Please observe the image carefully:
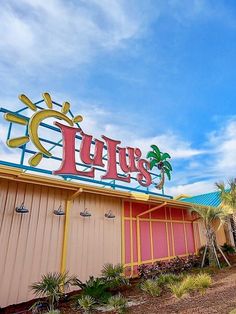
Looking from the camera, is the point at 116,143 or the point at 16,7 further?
the point at 116,143

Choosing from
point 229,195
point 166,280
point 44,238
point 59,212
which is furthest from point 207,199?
point 44,238

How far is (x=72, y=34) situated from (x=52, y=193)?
209 inches

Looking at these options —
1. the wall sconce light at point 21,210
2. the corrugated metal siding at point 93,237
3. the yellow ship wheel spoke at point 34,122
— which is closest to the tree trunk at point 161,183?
the corrugated metal siding at point 93,237

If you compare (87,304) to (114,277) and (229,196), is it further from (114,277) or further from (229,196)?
(229,196)

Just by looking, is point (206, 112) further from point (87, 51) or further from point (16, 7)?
point (16, 7)

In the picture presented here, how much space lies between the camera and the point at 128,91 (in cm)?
1047

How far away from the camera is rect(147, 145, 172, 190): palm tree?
38.2ft

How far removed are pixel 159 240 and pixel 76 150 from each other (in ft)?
17.9

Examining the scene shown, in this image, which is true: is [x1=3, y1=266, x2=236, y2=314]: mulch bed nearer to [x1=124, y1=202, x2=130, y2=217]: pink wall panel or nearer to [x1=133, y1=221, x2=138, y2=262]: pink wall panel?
[x1=133, y1=221, x2=138, y2=262]: pink wall panel

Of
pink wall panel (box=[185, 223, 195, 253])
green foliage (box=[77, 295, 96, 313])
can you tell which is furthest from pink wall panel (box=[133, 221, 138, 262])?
pink wall panel (box=[185, 223, 195, 253])

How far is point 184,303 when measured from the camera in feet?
16.2

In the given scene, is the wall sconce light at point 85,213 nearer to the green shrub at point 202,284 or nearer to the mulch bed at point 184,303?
the mulch bed at point 184,303

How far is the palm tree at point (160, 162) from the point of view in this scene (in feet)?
38.2

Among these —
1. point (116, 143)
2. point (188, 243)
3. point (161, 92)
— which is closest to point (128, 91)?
point (161, 92)
